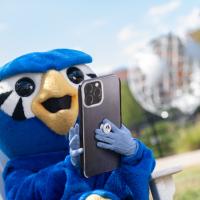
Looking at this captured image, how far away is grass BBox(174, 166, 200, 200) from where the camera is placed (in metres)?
4.26

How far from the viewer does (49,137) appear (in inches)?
75.0

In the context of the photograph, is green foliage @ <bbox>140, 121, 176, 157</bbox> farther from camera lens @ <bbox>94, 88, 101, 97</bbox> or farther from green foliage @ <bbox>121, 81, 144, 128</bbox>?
camera lens @ <bbox>94, 88, 101, 97</bbox>

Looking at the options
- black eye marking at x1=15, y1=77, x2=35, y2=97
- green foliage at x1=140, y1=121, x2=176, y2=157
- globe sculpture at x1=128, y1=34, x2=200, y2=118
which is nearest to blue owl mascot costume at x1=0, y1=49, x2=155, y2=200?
black eye marking at x1=15, y1=77, x2=35, y2=97

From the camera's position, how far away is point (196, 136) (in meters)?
11.8

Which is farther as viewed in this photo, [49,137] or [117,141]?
[49,137]

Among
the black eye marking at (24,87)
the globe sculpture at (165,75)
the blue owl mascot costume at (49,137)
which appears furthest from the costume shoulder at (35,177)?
the globe sculpture at (165,75)

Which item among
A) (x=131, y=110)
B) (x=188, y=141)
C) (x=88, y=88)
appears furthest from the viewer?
(x=131, y=110)

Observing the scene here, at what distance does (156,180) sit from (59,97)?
1.47 feet

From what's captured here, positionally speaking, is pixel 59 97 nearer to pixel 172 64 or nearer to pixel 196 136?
pixel 196 136

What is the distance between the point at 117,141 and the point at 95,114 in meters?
0.13

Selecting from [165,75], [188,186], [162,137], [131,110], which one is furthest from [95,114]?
[131,110]

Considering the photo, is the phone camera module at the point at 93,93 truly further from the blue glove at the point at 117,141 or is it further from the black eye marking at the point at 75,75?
the black eye marking at the point at 75,75

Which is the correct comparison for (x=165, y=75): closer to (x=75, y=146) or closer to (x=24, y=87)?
(x=24, y=87)

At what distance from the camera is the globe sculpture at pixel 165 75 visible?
12.7 m
